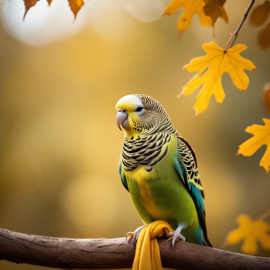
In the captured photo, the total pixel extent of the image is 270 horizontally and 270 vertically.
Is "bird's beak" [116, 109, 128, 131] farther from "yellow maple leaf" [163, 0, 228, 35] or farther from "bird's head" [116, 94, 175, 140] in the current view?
"yellow maple leaf" [163, 0, 228, 35]

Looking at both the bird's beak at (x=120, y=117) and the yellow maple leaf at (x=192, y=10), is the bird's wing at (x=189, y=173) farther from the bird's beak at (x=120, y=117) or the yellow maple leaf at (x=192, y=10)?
the yellow maple leaf at (x=192, y=10)

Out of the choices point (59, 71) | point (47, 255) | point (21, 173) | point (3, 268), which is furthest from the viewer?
point (59, 71)

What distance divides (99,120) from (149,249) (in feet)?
6.69

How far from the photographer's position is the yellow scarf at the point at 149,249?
2.71 ft

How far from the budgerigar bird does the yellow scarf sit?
0.06 m

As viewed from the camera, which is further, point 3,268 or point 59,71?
point 59,71

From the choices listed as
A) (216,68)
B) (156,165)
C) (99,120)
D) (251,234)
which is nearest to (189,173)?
(156,165)

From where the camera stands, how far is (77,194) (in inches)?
108

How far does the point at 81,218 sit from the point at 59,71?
5.65ft

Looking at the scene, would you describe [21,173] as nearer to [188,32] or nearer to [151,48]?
[151,48]

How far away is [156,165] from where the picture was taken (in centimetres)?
89

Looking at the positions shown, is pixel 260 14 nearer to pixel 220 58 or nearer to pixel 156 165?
pixel 220 58

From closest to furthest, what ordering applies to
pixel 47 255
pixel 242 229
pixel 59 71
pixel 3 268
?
1. pixel 47 255
2. pixel 242 229
3. pixel 3 268
4. pixel 59 71

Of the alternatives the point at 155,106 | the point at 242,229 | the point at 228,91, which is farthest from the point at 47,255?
the point at 228,91
